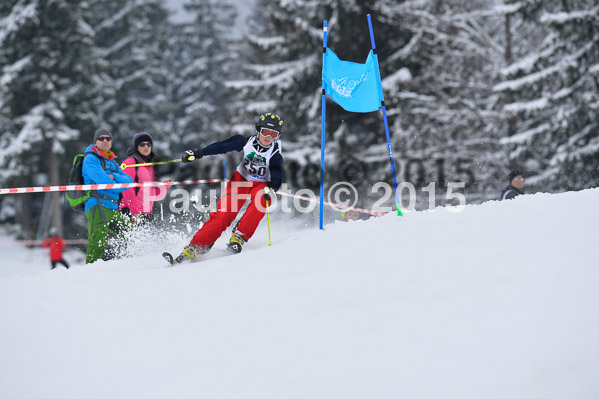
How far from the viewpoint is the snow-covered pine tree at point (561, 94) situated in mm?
13972

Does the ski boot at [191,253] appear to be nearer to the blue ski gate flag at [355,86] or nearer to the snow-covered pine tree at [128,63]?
the blue ski gate flag at [355,86]

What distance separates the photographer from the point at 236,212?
6340 millimetres

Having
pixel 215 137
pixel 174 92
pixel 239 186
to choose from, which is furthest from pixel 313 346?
pixel 174 92

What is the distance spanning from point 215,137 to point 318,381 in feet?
88.7

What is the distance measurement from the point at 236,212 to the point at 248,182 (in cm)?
41

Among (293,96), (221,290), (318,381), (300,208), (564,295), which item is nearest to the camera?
(318,381)

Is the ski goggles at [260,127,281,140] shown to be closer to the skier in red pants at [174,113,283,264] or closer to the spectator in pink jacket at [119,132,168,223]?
the skier in red pants at [174,113,283,264]

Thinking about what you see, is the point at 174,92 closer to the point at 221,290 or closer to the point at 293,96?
the point at 293,96

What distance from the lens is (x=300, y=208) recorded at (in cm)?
1316

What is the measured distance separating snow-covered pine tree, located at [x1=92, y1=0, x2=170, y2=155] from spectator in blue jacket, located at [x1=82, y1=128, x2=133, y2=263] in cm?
2034

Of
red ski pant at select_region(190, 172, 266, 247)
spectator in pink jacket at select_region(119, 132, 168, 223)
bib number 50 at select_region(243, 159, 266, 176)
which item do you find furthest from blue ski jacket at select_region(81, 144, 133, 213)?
bib number 50 at select_region(243, 159, 266, 176)

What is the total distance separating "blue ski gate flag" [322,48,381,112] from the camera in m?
6.77

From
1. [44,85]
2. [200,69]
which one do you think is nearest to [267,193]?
[44,85]

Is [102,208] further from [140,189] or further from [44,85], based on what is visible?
[44,85]
